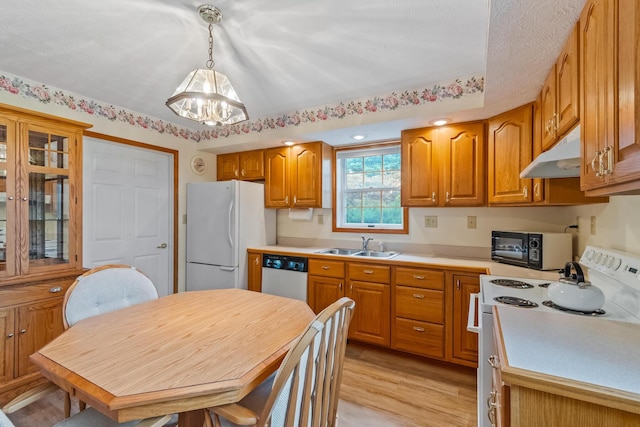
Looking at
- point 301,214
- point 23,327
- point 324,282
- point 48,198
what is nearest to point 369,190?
point 301,214

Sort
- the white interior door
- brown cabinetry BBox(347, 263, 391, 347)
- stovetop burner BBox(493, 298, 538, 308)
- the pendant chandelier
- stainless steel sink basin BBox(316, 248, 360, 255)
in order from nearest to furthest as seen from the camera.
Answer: stovetop burner BBox(493, 298, 538, 308)
the pendant chandelier
brown cabinetry BBox(347, 263, 391, 347)
the white interior door
stainless steel sink basin BBox(316, 248, 360, 255)

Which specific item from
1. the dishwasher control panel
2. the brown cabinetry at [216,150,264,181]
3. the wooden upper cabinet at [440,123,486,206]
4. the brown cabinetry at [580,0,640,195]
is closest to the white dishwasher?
the dishwasher control panel

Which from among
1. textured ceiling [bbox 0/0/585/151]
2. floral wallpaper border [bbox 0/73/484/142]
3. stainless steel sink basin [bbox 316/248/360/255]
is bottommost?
stainless steel sink basin [bbox 316/248/360/255]

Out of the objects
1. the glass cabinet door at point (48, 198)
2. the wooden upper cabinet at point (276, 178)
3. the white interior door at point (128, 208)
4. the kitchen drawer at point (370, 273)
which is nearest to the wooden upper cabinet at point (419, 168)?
the kitchen drawer at point (370, 273)

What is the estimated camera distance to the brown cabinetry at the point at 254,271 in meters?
3.12

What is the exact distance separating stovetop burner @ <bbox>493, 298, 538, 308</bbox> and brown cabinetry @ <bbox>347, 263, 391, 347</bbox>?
112 cm

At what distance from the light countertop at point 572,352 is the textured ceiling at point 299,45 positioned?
122 centimetres

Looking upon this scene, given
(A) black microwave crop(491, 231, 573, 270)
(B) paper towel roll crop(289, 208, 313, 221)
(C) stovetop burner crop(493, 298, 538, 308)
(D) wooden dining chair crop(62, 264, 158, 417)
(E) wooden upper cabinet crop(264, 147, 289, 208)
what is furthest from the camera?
(B) paper towel roll crop(289, 208, 313, 221)

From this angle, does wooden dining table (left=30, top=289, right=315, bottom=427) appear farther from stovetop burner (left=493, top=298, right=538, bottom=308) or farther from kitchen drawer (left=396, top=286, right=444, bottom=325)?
kitchen drawer (left=396, top=286, right=444, bottom=325)

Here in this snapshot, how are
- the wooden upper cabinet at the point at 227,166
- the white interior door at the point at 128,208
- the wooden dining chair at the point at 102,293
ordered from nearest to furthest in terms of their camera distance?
the wooden dining chair at the point at 102,293 < the white interior door at the point at 128,208 < the wooden upper cabinet at the point at 227,166

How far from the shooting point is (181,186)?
336 cm

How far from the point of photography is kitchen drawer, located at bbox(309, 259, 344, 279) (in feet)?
8.91

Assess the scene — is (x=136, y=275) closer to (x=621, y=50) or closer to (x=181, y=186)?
(x=181, y=186)

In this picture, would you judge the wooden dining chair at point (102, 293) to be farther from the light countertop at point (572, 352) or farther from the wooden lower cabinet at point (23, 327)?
the light countertop at point (572, 352)
